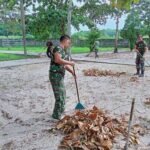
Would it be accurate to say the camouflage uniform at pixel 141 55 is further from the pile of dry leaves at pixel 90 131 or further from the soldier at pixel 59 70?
the pile of dry leaves at pixel 90 131

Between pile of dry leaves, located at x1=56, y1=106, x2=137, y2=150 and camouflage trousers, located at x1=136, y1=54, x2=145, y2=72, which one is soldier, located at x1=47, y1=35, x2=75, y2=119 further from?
camouflage trousers, located at x1=136, y1=54, x2=145, y2=72

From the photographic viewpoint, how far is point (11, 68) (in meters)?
19.2

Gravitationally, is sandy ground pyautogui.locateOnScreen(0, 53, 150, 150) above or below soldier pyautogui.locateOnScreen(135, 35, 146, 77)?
below

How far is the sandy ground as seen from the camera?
Answer: 6.38 m

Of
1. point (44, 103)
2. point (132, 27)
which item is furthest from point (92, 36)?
point (44, 103)

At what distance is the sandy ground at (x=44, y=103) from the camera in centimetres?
638

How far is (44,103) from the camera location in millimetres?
9789

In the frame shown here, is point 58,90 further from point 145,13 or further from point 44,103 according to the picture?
point 145,13

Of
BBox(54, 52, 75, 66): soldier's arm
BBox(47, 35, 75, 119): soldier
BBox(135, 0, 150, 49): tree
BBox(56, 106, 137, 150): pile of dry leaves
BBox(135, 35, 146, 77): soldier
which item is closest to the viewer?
BBox(56, 106, 137, 150): pile of dry leaves

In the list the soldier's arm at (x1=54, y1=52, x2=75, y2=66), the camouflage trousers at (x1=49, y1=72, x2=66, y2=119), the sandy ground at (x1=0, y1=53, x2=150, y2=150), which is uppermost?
the soldier's arm at (x1=54, y1=52, x2=75, y2=66)

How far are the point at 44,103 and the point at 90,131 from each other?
3807mm

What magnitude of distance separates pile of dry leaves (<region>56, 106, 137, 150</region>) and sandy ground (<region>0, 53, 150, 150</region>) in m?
0.20

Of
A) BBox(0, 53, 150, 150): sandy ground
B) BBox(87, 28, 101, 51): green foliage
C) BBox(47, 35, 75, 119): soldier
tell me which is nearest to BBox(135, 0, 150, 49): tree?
BBox(87, 28, 101, 51): green foliage

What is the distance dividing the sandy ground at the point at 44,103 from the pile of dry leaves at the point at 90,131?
202mm
